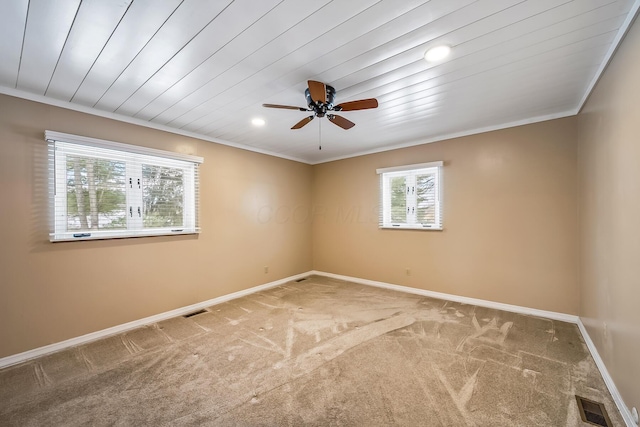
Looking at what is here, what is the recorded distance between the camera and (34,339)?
7.88 feet

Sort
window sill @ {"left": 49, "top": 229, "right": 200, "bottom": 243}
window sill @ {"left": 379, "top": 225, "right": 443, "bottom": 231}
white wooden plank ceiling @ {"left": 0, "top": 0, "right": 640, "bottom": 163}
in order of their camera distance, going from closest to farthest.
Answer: white wooden plank ceiling @ {"left": 0, "top": 0, "right": 640, "bottom": 163}
window sill @ {"left": 49, "top": 229, "right": 200, "bottom": 243}
window sill @ {"left": 379, "top": 225, "right": 443, "bottom": 231}

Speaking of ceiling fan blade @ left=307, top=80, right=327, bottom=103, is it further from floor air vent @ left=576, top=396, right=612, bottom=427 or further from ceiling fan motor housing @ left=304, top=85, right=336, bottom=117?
floor air vent @ left=576, top=396, right=612, bottom=427

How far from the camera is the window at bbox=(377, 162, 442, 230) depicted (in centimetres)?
397

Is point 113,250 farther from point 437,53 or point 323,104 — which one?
point 437,53

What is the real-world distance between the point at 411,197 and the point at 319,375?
10.1ft

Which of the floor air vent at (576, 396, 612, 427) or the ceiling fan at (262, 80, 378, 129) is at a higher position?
the ceiling fan at (262, 80, 378, 129)

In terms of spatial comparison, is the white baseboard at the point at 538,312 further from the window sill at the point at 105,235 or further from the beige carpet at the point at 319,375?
the window sill at the point at 105,235

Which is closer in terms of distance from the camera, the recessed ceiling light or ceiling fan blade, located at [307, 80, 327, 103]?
the recessed ceiling light

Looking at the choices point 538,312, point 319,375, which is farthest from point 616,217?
point 319,375

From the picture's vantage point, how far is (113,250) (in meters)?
2.89

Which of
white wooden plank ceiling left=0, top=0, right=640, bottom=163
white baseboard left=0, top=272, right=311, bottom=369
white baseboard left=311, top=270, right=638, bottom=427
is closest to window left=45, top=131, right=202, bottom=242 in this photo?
white wooden plank ceiling left=0, top=0, right=640, bottom=163

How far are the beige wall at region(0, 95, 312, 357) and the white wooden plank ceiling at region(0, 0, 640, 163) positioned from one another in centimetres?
40

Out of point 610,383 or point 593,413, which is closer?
point 593,413

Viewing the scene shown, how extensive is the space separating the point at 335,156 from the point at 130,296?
12.7 feet
